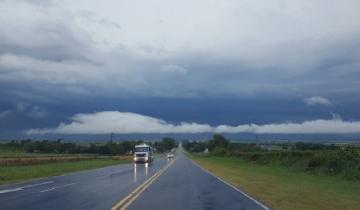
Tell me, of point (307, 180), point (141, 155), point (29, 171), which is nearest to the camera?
point (307, 180)

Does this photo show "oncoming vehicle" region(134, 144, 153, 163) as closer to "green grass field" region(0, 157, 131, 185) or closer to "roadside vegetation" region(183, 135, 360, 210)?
"roadside vegetation" region(183, 135, 360, 210)

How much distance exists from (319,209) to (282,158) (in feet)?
182

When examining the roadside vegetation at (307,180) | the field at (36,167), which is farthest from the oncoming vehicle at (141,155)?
the roadside vegetation at (307,180)

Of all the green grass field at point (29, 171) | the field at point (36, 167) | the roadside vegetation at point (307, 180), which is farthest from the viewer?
the field at point (36, 167)

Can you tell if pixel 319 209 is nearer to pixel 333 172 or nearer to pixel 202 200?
pixel 202 200

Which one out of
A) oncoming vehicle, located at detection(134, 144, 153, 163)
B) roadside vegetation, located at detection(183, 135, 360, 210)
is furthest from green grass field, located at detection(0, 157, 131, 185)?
oncoming vehicle, located at detection(134, 144, 153, 163)

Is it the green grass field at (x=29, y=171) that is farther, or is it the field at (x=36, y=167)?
the field at (x=36, y=167)

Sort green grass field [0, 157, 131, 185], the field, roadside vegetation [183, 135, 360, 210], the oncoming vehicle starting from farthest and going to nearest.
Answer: the oncoming vehicle → the field → green grass field [0, 157, 131, 185] → roadside vegetation [183, 135, 360, 210]

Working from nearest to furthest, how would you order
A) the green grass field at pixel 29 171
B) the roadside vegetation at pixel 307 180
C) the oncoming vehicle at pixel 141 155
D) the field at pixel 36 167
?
the roadside vegetation at pixel 307 180, the green grass field at pixel 29 171, the field at pixel 36 167, the oncoming vehicle at pixel 141 155

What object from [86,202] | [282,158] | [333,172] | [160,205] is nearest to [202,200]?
[160,205]

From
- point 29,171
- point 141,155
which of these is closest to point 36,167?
point 29,171

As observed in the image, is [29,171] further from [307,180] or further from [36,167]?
[307,180]

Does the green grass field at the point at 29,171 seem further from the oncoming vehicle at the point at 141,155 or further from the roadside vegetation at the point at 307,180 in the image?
the oncoming vehicle at the point at 141,155

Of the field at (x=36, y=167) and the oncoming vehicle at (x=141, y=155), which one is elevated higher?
the oncoming vehicle at (x=141, y=155)
